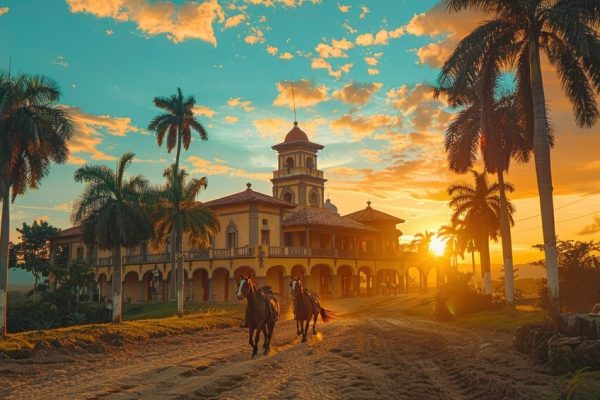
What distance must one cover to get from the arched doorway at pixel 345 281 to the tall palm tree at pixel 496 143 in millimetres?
28307

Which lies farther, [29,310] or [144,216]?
[29,310]

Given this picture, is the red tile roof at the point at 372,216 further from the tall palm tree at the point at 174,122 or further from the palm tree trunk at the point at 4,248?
the palm tree trunk at the point at 4,248

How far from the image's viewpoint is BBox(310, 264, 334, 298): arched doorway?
5622cm

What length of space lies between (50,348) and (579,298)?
22.9 metres

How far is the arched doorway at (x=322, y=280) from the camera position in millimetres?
56219

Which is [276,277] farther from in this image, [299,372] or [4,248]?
[299,372]

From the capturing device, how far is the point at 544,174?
1927 cm

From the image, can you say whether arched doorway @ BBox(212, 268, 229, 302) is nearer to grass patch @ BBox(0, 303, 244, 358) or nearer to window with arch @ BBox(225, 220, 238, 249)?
window with arch @ BBox(225, 220, 238, 249)

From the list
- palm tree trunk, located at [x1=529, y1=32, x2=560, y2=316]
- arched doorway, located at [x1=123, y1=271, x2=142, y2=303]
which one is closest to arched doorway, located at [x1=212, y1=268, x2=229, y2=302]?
arched doorway, located at [x1=123, y1=271, x2=142, y2=303]

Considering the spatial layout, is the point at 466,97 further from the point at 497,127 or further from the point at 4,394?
the point at 4,394

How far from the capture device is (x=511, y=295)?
28.1 meters

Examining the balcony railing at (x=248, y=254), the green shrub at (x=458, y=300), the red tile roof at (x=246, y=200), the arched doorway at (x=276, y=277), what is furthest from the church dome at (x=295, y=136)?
the green shrub at (x=458, y=300)

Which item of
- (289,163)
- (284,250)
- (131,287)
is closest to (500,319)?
(284,250)

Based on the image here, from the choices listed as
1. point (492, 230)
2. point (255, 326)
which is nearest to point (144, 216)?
point (255, 326)
